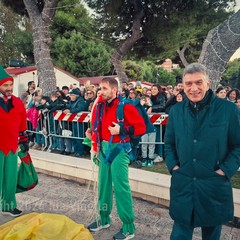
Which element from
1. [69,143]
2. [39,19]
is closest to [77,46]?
[39,19]

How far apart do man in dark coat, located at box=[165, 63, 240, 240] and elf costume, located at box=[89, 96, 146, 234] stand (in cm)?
91

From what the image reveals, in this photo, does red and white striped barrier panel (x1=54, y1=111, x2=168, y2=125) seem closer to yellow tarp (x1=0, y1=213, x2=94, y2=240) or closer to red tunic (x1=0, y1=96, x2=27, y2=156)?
red tunic (x1=0, y1=96, x2=27, y2=156)

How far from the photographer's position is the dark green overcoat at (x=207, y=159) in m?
2.26

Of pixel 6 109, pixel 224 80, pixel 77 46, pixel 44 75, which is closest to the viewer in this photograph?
pixel 6 109

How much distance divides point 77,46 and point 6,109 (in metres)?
27.5

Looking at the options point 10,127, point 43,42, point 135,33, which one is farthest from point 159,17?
point 10,127

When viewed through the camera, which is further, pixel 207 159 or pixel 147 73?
pixel 147 73

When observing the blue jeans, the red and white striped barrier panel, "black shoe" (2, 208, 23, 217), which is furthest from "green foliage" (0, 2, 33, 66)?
the blue jeans

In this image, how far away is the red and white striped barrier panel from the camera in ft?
19.2

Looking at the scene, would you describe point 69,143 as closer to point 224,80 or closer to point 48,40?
point 48,40

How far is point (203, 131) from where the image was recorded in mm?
2256

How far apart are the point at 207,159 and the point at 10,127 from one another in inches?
99.9

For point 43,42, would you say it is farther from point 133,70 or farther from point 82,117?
point 133,70

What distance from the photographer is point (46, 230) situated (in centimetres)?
240
